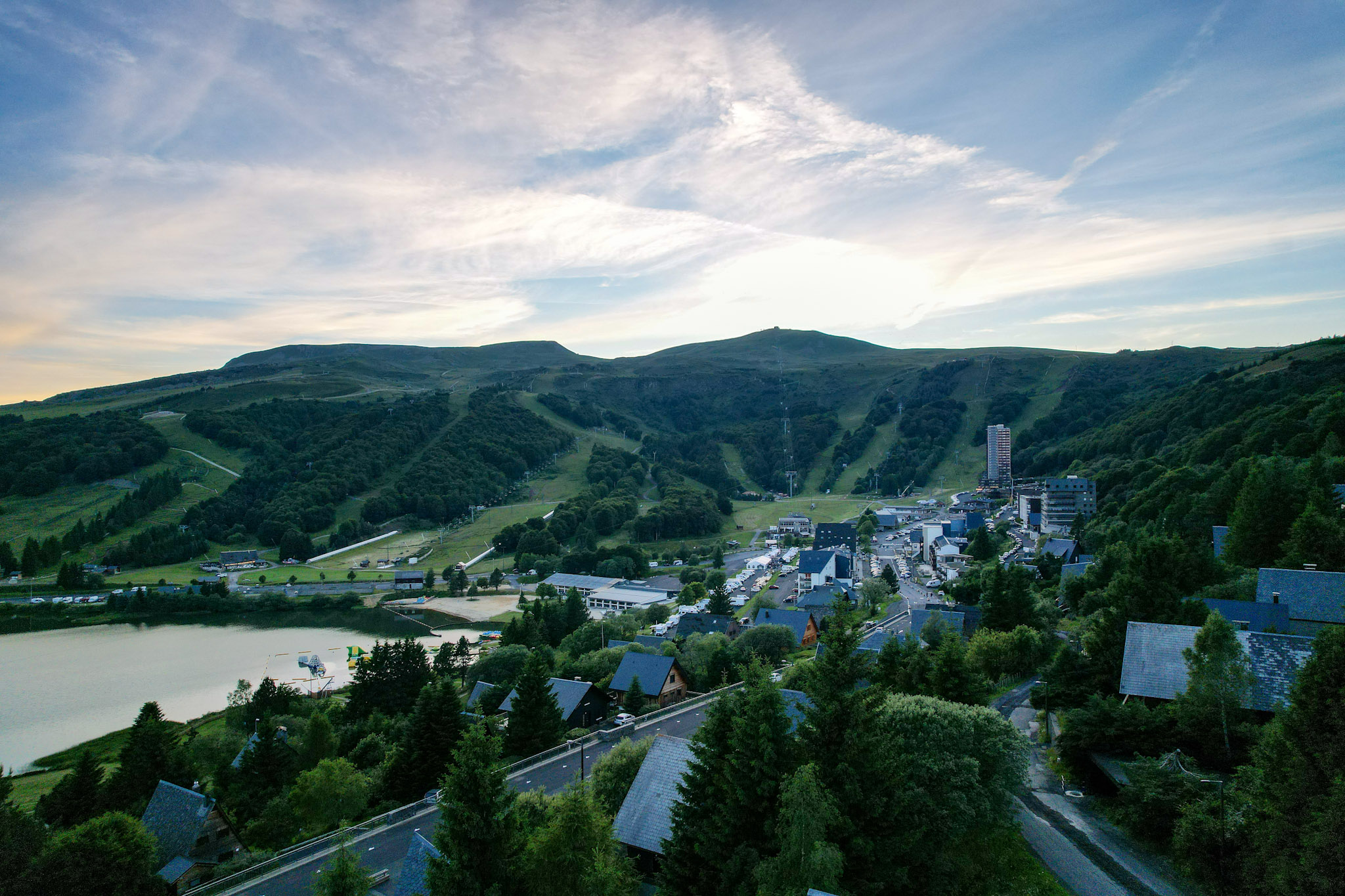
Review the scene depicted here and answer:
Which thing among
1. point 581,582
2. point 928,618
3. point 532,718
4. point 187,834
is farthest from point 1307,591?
point 581,582

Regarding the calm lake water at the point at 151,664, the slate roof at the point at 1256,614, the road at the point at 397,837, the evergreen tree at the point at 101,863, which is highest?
the slate roof at the point at 1256,614

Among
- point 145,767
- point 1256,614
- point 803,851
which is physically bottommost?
point 145,767

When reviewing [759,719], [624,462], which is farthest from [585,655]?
[624,462]

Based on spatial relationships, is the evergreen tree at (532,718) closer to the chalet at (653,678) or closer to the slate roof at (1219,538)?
the chalet at (653,678)

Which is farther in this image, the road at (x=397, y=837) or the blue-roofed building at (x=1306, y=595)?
the blue-roofed building at (x=1306, y=595)

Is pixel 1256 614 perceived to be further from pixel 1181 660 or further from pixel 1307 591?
pixel 1181 660

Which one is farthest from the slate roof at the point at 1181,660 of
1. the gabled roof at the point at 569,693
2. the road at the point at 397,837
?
the gabled roof at the point at 569,693

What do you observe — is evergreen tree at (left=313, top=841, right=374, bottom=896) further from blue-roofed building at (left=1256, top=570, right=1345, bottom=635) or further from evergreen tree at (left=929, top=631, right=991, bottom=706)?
blue-roofed building at (left=1256, top=570, right=1345, bottom=635)
